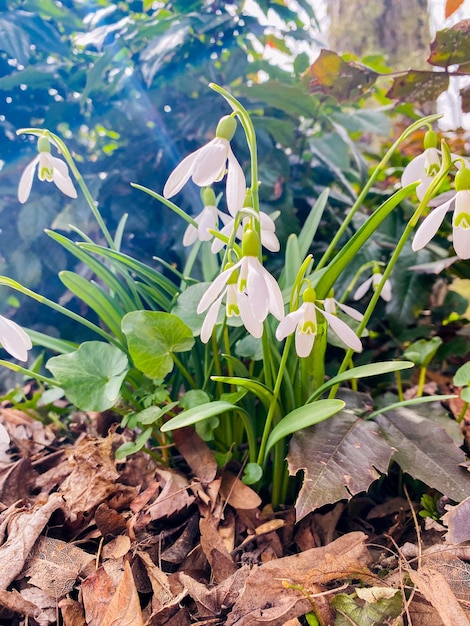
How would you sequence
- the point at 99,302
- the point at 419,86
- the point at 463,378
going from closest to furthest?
1. the point at 463,378
2. the point at 99,302
3. the point at 419,86

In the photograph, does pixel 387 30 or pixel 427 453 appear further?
pixel 387 30

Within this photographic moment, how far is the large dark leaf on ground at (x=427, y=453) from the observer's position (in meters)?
0.68

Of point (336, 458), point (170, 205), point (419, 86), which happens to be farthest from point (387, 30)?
point (336, 458)

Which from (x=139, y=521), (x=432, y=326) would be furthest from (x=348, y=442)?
(x=432, y=326)

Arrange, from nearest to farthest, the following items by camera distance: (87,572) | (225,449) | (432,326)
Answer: (87,572) → (225,449) → (432,326)

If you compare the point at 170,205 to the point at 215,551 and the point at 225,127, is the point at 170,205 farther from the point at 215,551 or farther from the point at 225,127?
the point at 215,551

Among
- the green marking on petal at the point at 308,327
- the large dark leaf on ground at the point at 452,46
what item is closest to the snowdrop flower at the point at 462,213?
the green marking on petal at the point at 308,327

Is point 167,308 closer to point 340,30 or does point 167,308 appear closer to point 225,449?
point 225,449

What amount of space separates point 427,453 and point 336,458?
0.58 feet

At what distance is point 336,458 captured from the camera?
0.69m

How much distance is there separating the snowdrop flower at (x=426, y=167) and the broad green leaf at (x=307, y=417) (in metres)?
0.40

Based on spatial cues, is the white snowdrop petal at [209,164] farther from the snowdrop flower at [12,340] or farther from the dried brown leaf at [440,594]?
the dried brown leaf at [440,594]

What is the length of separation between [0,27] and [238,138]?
0.77 metres

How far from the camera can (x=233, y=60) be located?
139 centimetres
